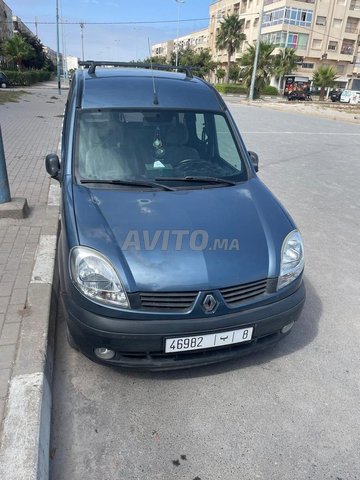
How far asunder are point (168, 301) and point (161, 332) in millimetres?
185

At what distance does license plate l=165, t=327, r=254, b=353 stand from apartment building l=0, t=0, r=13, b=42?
82.4m

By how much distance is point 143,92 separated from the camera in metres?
3.59

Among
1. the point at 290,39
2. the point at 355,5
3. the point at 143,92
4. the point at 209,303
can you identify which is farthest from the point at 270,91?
the point at 209,303

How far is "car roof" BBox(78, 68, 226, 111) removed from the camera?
3475 millimetres

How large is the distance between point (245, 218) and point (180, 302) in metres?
0.86

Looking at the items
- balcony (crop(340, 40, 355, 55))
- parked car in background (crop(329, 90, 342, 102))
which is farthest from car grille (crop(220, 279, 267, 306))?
balcony (crop(340, 40, 355, 55))

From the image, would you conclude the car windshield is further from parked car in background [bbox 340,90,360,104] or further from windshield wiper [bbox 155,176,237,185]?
parked car in background [bbox 340,90,360,104]

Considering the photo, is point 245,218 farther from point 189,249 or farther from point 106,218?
point 106,218

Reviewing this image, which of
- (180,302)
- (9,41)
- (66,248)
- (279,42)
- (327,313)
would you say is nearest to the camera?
(180,302)

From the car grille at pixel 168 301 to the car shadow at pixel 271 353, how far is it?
53 cm

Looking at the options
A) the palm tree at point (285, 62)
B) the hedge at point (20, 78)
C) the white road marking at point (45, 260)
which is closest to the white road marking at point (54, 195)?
the white road marking at point (45, 260)

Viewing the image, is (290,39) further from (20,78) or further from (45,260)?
(45,260)

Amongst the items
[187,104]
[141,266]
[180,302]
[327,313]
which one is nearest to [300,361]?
[327,313]

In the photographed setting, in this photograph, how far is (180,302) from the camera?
2338 mm
